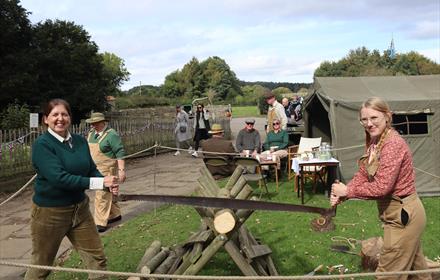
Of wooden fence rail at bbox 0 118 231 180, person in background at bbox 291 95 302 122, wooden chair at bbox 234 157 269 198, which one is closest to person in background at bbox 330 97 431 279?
wooden chair at bbox 234 157 269 198

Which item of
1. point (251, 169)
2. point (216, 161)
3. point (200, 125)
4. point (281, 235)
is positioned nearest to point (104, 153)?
point (216, 161)

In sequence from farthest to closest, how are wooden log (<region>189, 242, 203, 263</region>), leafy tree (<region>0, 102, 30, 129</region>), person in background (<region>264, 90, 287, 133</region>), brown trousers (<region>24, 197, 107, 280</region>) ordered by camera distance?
leafy tree (<region>0, 102, 30, 129</region>)
person in background (<region>264, 90, 287, 133</region>)
wooden log (<region>189, 242, 203, 263</region>)
brown trousers (<region>24, 197, 107, 280</region>)

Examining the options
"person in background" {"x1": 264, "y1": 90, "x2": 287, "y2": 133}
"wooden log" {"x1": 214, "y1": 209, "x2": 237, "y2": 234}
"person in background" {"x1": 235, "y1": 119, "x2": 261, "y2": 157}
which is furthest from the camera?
"person in background" {"x1": 264, "y1": 90, "x2": 287, "y2": 133}

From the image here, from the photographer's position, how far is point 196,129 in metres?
16.0

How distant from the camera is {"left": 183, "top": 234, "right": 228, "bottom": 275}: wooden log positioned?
165 inches

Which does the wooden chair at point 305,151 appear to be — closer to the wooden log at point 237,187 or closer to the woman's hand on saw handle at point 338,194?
the wooden log at point 237,187

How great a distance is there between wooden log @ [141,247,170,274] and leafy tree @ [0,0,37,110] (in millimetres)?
19707

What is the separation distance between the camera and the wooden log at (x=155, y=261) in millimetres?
4780

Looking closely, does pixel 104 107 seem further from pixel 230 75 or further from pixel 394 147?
pixel 230 75

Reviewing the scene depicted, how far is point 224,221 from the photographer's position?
4059 mm

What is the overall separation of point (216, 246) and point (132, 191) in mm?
6347

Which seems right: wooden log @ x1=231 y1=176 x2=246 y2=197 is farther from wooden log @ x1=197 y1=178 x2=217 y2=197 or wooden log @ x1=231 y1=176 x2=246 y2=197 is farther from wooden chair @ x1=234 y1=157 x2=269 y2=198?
wooden chair @ x1=234 y1=157 x2=269 y2=198

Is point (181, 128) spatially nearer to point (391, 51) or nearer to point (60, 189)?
point (60, 189)

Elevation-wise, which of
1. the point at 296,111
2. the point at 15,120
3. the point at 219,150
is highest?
the point at 296,111
